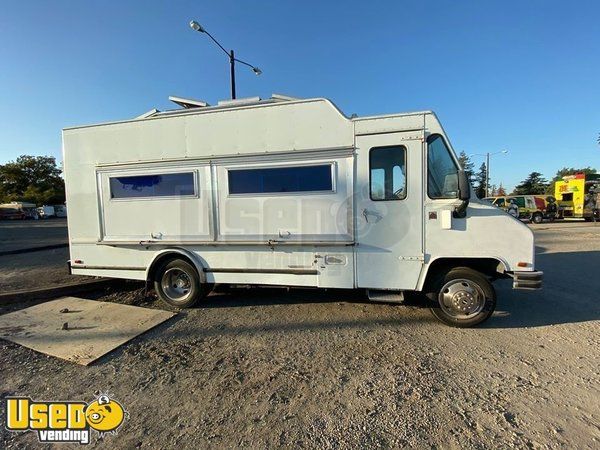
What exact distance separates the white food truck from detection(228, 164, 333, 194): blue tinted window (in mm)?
16

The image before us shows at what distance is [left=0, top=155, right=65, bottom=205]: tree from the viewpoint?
2554 inches

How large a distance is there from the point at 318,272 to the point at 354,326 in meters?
0.94

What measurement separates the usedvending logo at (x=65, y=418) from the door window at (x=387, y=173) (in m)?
3.86

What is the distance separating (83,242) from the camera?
5.52 m

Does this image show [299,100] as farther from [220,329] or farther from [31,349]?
[31,349]

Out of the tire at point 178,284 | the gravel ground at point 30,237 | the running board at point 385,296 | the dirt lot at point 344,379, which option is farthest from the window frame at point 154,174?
the gravel ground at point 30,237

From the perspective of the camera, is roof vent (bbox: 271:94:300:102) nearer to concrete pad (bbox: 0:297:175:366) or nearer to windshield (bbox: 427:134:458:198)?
windshield (bbox: 427:134:458:198)

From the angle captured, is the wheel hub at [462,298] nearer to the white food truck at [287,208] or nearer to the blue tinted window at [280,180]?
the white food truck at [287,208]

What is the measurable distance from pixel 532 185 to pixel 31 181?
11760 cm

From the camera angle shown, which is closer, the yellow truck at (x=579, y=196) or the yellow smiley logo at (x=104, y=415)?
the yellow smiley logo at (x=104, y=415)

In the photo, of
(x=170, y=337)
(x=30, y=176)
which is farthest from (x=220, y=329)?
(x=30, y=176)

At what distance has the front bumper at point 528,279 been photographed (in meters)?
4.04

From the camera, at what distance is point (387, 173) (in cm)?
438

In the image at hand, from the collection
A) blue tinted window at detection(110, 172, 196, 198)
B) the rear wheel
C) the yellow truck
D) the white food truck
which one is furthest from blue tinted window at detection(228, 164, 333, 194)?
the yellow truck
